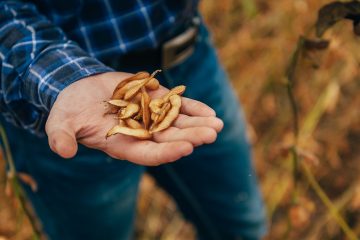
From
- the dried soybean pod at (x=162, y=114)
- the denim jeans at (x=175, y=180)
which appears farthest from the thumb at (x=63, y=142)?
the denim jeans at (x=175, y=180)

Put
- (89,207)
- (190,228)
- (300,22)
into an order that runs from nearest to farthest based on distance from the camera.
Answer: (89,207)
(300,22)
(190,228)

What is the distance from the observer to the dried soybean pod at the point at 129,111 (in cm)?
59

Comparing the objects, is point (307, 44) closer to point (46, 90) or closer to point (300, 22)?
point (46, 90)

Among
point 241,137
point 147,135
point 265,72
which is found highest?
point 147,135

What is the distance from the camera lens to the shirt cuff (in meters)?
0.62

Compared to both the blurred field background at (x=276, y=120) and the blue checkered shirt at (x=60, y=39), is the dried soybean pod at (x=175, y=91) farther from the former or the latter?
the blurred field background at (x=276, y=120)

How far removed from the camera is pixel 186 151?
50cm

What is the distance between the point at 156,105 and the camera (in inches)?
24.0

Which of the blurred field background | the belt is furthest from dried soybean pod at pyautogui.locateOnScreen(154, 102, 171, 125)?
the blurred field background

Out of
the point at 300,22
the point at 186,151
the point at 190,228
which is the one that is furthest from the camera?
the point at 190,228

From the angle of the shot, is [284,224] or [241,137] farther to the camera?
[284,224]

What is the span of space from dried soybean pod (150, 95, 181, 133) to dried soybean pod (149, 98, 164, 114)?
2 centimetres

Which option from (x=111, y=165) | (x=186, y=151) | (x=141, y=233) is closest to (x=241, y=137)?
(x=111, y=165)

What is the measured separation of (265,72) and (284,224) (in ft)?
1.49
